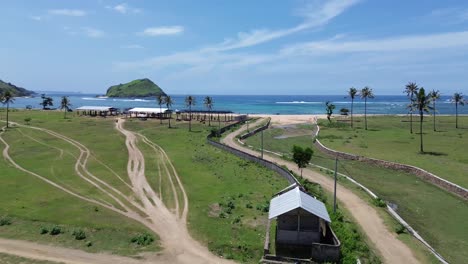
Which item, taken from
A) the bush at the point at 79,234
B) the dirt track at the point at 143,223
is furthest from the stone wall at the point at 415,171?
the bush at the point at 79,234

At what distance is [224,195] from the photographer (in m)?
43.3

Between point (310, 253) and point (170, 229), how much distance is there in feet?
39.2

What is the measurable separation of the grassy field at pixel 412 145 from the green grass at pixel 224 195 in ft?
73.4

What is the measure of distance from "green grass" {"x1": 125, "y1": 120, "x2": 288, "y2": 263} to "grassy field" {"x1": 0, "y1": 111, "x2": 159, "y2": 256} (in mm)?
5365

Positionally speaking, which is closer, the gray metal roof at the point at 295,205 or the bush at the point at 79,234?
the gray metal roof at the point at 295,205

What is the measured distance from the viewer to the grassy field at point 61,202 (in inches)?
1244

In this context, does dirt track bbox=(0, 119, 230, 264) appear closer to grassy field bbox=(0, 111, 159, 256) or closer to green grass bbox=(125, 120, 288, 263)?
grassy field bbox=(0, 111, 159, 256)

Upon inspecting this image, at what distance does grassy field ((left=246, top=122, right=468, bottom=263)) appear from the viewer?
103 ft

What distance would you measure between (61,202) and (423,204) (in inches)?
1453

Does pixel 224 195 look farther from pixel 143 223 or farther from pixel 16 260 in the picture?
pixel 16 260

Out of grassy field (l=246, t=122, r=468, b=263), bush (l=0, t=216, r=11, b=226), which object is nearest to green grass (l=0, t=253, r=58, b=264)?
bush (l=0, t=216, r=11, b=226)

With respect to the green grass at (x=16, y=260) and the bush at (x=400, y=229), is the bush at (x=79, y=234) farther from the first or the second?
the bush at (x=400, y=229)

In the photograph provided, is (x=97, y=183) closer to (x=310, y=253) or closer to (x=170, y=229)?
(x=170, y=229)

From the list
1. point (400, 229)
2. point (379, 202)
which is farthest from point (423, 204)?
point (400, 229)
